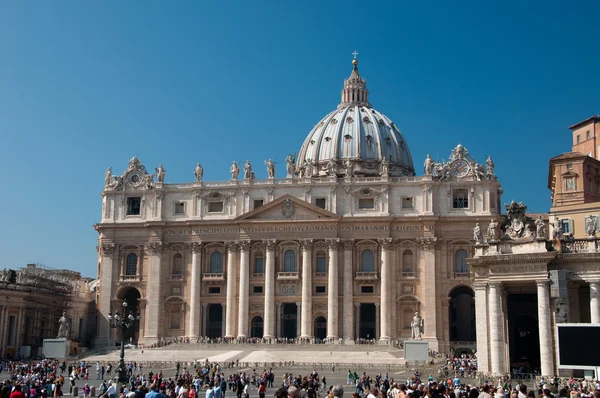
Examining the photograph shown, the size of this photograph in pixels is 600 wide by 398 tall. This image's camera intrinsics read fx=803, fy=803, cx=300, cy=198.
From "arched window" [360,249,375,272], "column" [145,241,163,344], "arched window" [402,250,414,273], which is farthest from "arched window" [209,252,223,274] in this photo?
"arched window" [402,250,414,273]

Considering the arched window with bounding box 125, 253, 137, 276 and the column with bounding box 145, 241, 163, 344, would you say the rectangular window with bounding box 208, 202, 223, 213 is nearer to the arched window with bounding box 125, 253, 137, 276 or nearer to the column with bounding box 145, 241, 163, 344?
the column with bounding box 145, 241, 163, 344

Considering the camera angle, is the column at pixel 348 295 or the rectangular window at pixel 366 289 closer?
the column at pixel 348 295

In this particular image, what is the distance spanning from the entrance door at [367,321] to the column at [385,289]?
193 cm

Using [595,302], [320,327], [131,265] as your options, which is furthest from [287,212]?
[595,302]

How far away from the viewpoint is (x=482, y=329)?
38.5 m

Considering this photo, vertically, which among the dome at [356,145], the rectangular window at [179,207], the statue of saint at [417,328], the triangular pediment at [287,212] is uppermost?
the dome at [356,145]

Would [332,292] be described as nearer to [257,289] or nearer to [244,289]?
[257,289]

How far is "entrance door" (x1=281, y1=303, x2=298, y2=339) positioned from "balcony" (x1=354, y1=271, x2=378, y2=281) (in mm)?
7015

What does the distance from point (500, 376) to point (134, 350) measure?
4326cm

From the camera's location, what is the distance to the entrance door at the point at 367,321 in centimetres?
7844

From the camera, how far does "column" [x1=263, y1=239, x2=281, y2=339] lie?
77625mm

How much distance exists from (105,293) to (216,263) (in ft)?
39.3

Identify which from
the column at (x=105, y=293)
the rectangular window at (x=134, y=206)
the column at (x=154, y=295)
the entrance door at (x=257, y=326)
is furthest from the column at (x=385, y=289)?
the column at (x=105, y=293)

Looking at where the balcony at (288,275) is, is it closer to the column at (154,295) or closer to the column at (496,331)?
the column at (154,295)
